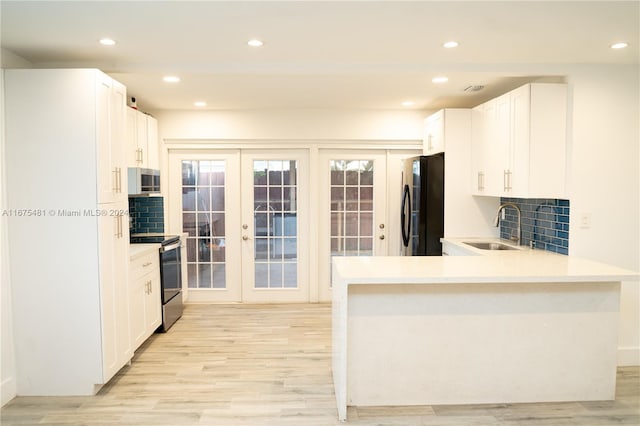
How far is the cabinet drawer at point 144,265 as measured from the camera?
3544 millimetres

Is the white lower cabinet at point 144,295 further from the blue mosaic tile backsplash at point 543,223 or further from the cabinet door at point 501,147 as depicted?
the blue mosaic tile backsplash at point 543,223

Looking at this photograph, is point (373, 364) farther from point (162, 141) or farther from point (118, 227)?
point (162, 141)

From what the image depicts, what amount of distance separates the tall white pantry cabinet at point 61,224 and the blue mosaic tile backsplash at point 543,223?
11.6 feet

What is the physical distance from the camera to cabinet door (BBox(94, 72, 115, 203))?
289 centimetres

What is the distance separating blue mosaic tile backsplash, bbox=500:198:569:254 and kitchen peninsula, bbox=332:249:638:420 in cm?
79

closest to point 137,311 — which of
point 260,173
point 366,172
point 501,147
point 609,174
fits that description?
point 260,173

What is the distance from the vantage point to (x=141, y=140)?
14.9 feet

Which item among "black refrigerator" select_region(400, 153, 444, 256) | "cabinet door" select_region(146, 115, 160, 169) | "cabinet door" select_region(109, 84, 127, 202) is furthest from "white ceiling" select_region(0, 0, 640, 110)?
"black refrigerator" select_region(400, 153, 444, 256)

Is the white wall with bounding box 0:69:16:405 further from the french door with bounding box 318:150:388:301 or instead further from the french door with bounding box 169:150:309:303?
the french door with bounding box 318:150:388:301

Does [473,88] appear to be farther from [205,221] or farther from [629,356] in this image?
[205,221]

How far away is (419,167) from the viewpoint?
4543 millimetres

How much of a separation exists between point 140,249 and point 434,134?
326cm

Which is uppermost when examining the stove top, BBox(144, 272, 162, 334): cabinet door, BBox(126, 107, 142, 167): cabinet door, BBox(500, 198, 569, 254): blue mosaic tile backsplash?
BBox(126, 107, 142, 167): cabinet door

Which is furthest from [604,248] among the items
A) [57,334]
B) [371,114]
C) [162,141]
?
[162,141]
